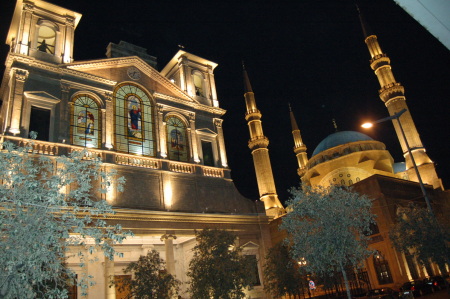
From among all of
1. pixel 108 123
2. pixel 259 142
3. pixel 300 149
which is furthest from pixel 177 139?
pixel 300 149

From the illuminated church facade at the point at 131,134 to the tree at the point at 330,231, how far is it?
7975 millimetres

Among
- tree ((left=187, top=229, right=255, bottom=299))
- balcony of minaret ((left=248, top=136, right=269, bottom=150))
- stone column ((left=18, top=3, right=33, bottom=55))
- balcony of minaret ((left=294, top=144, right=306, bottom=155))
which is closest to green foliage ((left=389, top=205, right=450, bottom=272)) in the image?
tree ((left=187, top=229, right=255, bottom=299))

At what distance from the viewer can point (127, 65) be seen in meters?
29.0

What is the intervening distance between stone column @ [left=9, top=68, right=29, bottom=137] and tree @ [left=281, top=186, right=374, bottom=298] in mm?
17784

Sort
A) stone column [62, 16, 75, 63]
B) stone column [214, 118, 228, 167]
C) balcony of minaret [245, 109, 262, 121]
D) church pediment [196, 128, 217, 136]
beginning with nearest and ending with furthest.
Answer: stone column [62, 16, 75, 63] < church pediment [196, 128, 217, 136] < stone column [214, 118, 228, 167] < balcony of minaret [245, 109, 262, 121]

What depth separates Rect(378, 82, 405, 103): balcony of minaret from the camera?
40.2 meters

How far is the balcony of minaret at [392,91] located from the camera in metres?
40.2

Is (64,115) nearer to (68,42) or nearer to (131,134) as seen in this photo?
(131,134)

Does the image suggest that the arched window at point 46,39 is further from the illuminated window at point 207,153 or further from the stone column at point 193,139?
the illuminated window at point 207,153

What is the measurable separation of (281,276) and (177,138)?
13514 mm

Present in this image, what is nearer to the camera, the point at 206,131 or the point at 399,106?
the point at 206,131

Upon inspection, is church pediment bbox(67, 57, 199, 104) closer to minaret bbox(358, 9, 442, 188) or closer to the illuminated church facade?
the illuminated church facade

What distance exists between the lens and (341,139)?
1957 inches

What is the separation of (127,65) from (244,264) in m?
18.5
